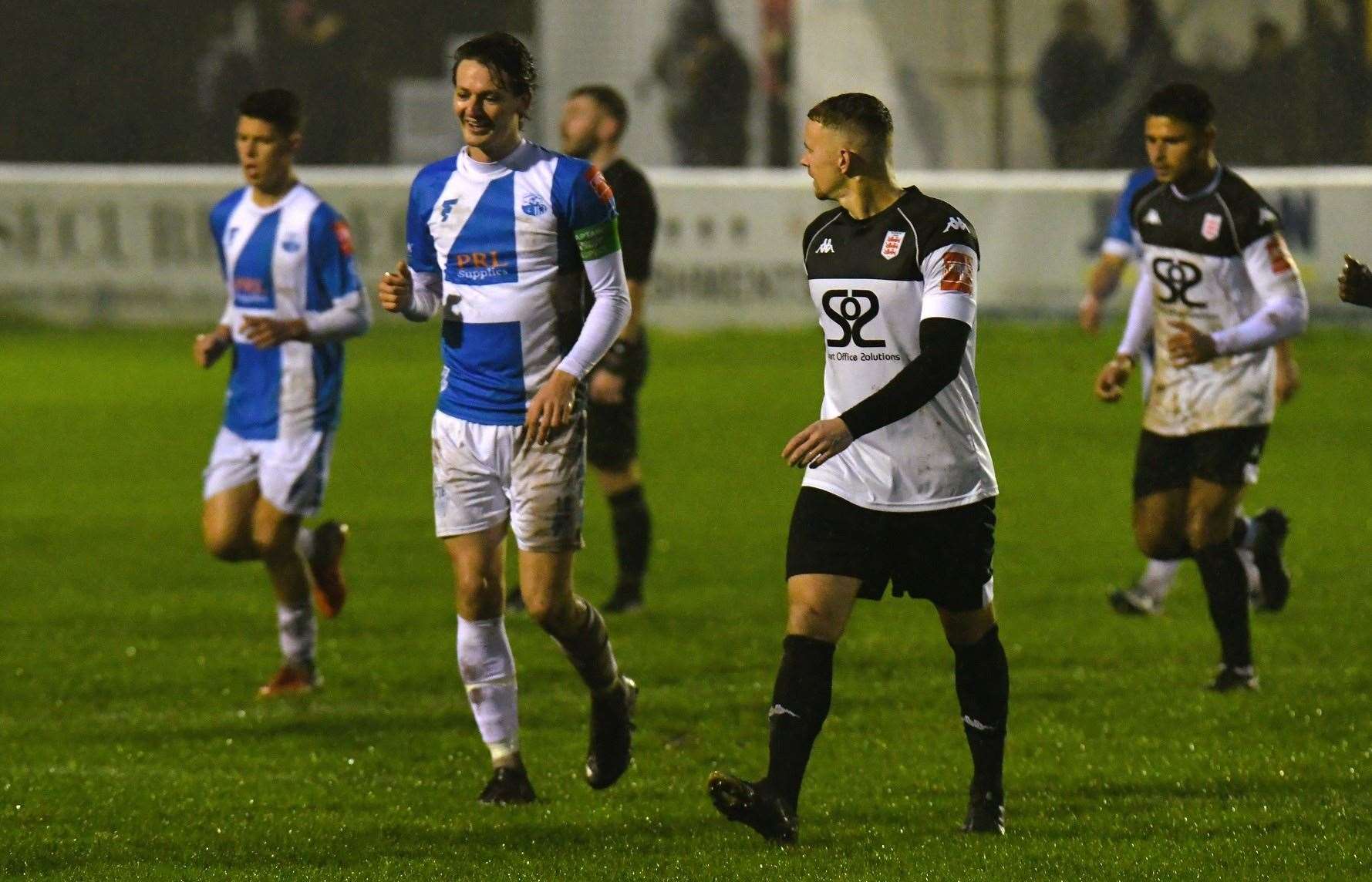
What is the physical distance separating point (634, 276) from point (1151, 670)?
2613mm

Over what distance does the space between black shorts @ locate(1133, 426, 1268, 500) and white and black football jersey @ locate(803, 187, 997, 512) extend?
7.89 ft

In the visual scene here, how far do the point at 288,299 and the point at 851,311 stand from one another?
9.79 feet

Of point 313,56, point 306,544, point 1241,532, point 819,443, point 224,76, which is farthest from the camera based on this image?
point 224,76

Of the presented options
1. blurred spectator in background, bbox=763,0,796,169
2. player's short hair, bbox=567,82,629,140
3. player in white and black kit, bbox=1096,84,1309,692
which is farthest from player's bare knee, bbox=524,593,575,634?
blurred spectator in background, bbox=763,0,796,169

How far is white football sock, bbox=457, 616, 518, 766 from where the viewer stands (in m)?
6.53

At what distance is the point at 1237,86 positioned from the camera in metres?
22.0

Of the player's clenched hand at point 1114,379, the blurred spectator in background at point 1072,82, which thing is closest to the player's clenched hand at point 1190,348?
the player's clenched hand at point 1114,379

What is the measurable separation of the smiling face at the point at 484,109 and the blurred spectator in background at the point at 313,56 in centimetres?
1994

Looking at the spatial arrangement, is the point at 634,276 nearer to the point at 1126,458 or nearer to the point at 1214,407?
the point at 1214,407

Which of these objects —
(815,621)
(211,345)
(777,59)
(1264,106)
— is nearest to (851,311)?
(815,621)

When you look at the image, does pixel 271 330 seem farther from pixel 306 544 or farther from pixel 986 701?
pixel 986 701

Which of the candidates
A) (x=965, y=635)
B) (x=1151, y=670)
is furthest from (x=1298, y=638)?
(x=965, y=635)

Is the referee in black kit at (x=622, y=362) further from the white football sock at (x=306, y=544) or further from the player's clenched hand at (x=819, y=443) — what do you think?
the player's clenched hand at (x=819, y=443)

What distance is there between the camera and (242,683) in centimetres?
848
